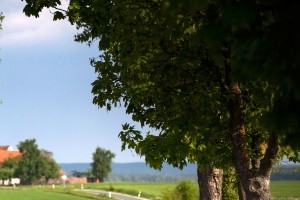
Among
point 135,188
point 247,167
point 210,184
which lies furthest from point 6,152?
point 247,167

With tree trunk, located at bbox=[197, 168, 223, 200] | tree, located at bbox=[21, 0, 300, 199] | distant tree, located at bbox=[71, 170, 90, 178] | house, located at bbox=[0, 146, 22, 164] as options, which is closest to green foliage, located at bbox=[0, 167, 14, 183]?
house, located at bbox=[0, 146, 22, 164]

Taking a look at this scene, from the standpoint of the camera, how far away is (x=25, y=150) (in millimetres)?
139250

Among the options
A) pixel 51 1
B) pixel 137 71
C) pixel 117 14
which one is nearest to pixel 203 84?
pixel 137 71

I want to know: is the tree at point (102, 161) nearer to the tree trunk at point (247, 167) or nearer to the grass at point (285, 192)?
the grass at point (285, 192)

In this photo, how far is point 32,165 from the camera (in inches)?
5349

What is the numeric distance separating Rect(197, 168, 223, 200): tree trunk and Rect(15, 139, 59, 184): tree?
394ft

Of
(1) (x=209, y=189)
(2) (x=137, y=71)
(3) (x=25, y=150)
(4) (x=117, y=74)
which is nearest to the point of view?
(2) (x=137, y=71)

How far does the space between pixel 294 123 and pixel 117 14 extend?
7.66 m

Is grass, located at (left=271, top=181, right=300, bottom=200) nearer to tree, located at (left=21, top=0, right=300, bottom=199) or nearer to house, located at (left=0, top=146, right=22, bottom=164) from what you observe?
tree, located at (left=21, top=0, right=300, bottom=199)

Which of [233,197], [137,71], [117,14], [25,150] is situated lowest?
[233,197]

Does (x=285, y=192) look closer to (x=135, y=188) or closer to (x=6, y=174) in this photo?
(x=135, y=188)

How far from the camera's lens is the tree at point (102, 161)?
16900 cm

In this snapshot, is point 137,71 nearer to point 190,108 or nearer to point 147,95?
point 147,95

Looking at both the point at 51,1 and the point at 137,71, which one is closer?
the point at 51,1
